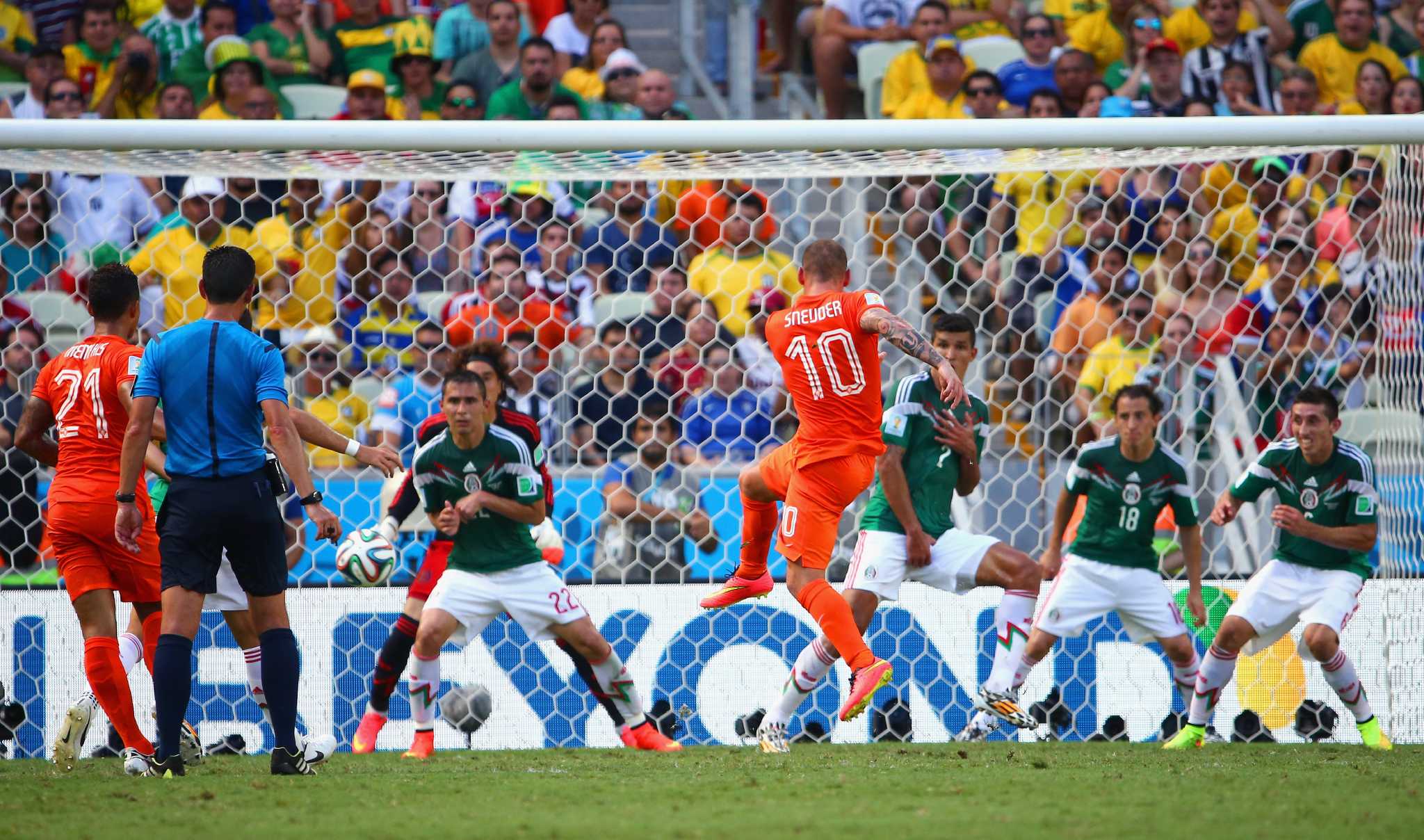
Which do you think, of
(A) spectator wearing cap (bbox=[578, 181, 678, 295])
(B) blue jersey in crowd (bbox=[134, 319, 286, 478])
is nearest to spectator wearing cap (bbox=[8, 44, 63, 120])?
(A) spectator wearing cap (bbox=[578, 181, 678, 295])

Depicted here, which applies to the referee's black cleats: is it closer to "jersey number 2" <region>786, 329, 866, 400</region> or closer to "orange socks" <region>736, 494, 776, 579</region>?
"orange socks" <region>736, 494, 776, 579</region>

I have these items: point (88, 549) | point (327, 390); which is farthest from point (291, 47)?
point (88, 549)

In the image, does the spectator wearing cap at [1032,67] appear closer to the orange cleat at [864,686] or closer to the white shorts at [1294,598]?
the white shorts at [1294,598]

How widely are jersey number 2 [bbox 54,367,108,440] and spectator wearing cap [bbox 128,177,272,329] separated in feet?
8.02

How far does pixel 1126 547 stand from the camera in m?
Answer: 7.17

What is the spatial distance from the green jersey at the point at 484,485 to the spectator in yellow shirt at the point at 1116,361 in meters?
3.42

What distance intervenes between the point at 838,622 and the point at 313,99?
6.88 metres

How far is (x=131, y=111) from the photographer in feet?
35.4

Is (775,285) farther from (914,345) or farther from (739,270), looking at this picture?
(914,345)

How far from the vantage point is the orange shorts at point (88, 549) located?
18.6 ft

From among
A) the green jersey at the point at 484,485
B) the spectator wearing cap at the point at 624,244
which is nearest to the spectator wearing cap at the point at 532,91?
the spectator wearing cap at the point at 624,244

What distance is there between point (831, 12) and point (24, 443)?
7691 millimetres

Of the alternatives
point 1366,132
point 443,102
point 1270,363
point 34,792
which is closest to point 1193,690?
point 1270,363

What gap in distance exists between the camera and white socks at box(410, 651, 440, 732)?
6565mm
